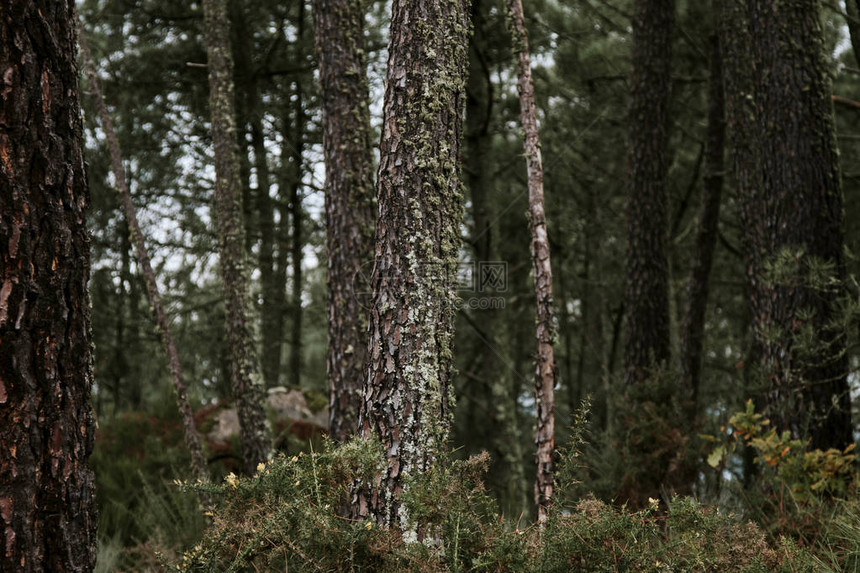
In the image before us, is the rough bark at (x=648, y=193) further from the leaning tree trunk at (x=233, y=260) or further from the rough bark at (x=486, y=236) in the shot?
the leaning tree trunk at (x=233, y=260)

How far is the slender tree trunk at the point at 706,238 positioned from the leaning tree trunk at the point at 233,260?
537 cm

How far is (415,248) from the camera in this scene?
3689 mm

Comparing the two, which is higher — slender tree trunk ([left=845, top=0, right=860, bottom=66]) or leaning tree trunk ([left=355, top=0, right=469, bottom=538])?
slender tree trunk ([left=845, top=0, right=860, bottom=66])

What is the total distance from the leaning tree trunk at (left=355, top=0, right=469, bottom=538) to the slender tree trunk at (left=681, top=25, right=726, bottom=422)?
244 inches

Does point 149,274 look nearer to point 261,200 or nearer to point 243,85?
point 261,200

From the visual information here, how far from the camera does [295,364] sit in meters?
12.4

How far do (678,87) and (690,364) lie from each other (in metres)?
5.27

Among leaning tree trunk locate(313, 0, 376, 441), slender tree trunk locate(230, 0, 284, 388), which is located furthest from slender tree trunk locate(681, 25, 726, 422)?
slender tree trunk locate(230, 0, 284, 388)

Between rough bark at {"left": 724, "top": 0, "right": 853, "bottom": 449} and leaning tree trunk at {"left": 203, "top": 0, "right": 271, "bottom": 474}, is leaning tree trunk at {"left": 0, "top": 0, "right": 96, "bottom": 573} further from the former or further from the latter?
rough bark at {"left": 724, "top": 0, "right": 853, "bottom": 449}

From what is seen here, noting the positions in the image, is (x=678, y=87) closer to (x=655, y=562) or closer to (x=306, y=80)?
(x=306, y=80)

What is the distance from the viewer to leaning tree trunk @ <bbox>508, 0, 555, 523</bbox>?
4766 mm

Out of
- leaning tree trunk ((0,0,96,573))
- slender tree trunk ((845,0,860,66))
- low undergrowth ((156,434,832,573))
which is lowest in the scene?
low undergrowth ((156,434,832,573))

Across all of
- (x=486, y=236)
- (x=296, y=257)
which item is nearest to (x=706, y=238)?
(x=486, y=236)

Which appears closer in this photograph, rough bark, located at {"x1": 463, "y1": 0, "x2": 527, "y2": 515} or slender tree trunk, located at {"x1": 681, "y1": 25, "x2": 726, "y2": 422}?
slender tree trunk, located at {"x1": 681, "y1": 25, "x2": 726, "y2": 422}
